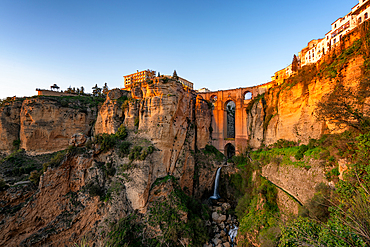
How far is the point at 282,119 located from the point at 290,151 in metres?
5.29

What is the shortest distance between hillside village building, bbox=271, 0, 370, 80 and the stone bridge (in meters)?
5.54

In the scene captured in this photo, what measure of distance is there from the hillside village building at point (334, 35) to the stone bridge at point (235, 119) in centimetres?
554

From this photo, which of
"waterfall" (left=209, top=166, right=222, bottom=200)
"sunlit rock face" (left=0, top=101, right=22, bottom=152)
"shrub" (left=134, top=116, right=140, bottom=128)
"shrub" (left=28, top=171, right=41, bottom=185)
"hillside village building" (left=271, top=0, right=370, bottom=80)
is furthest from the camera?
"waterfall" (left=209, top=166, right=222, bottom=200)

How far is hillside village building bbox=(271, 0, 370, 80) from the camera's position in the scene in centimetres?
1980

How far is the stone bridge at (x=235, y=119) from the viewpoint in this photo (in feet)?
93.1

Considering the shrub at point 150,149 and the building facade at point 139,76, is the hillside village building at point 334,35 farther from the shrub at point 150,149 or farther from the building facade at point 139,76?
the building facade at point 139,76

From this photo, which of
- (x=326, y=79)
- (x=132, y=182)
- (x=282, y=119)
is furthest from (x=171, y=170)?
(x=326, y=79)

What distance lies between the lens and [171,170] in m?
21.5

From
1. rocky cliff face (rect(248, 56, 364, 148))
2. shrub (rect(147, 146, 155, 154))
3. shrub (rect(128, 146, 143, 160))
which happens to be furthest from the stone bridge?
shrub (rect(128, 146, 143, 160))

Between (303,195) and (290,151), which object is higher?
(290,151)

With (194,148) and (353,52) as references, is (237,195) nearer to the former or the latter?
(194,148)

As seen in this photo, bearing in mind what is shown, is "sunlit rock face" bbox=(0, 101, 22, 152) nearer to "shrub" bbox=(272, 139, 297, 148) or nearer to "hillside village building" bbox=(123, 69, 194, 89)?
"hillside village building" bbox=(123, 69, 194, 89)

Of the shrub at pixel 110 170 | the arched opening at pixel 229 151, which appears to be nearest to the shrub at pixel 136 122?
the shrub at pixel 110 170

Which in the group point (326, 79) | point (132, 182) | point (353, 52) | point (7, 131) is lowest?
point (132, 182)
